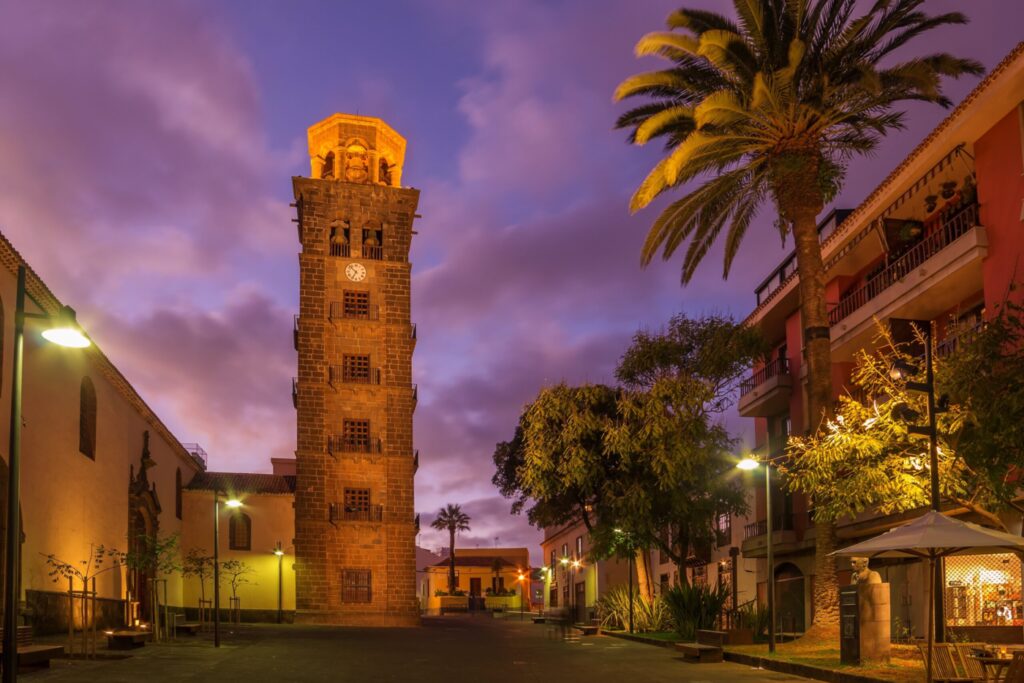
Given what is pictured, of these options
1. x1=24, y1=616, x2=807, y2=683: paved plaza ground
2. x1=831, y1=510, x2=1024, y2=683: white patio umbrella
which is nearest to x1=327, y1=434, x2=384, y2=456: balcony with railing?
x1=24, y1=616, x2=807, y2=683: paved plaza ground

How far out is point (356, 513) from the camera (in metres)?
51.4

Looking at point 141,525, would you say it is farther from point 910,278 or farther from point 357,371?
point 910,278

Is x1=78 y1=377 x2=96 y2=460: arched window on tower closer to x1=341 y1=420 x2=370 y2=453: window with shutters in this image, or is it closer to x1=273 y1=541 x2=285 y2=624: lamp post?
x1=341 y1=420 x2=370 y2=453: window with shutters

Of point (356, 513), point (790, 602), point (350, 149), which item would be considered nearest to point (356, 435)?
point (356, 513)

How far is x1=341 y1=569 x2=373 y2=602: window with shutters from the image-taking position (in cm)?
5056

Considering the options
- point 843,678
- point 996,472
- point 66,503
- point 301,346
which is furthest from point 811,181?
point 301,346

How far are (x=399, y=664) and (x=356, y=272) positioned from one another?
35.3 meters

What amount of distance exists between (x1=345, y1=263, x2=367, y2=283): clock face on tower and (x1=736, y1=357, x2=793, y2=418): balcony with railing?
22131 millimetres

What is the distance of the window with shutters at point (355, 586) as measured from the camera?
5056 cm

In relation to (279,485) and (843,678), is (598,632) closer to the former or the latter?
(843,678)

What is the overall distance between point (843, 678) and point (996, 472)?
14.2ft

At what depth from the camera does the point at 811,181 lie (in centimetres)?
2238

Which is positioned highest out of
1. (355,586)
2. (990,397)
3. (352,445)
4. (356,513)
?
(990,397)

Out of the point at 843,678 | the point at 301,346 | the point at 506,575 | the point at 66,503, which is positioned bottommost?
the point at 506,575
